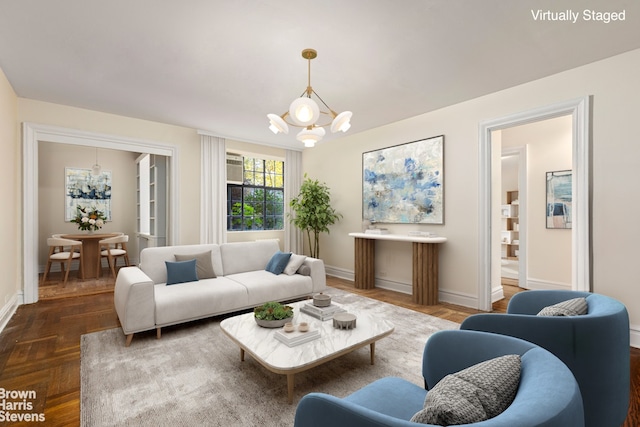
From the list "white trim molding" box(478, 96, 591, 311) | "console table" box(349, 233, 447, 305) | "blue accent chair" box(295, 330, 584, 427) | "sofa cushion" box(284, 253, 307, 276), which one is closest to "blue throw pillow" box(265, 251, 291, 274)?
"sofa cushion" box(284, 253, 307, 276)

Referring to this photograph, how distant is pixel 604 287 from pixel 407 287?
7.54 ft

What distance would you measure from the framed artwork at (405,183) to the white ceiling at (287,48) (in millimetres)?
778

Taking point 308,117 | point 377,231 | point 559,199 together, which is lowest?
point 377,231

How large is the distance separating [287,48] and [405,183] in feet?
9.12

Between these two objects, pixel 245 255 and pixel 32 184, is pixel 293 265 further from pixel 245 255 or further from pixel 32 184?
pixel 32 184

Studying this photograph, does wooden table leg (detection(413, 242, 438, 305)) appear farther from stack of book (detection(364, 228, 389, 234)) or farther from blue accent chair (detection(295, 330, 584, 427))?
blue accent chair (detection(295, 330, 584, 427))

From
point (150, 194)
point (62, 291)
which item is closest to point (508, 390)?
point (62, 291)

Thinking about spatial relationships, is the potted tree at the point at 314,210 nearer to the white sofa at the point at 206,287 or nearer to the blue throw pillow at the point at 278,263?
the white sofa at the point at 206,287

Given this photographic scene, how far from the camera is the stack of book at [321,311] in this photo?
104 inches

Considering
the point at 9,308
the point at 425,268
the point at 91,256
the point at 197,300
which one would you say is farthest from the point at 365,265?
the point at 91,256

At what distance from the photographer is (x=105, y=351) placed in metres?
2.66

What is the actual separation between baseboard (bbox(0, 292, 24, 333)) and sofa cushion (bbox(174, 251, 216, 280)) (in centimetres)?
177

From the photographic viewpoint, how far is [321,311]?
8.79 ft

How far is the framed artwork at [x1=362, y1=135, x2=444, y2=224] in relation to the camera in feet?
14.2
